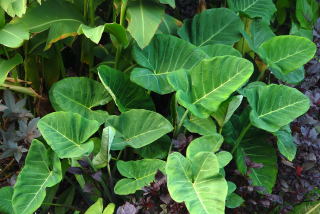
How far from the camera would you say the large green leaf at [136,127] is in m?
1.80

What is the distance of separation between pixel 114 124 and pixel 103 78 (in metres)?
0.18

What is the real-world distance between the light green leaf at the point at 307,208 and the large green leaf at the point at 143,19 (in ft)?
3.16

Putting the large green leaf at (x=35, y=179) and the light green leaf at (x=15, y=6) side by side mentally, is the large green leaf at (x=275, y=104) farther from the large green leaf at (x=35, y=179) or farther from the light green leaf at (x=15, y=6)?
the light green leaf at (x=15, y=6)

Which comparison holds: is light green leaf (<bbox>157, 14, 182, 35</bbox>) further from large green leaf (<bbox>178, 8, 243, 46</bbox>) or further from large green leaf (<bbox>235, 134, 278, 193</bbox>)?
large green leaf (<bbox>235, 134, 278, 193</bbox>)

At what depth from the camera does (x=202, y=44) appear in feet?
7.34

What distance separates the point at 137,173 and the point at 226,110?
1.37 feet

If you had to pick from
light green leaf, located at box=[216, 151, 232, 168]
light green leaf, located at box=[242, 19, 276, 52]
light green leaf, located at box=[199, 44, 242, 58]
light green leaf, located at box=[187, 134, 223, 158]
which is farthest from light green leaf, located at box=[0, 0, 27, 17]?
light green leaf, located at box=[242, 19, 276, 52]

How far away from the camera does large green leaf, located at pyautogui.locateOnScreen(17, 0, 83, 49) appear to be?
2.00 m

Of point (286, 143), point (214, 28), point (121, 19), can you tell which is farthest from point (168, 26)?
point (286, 143)

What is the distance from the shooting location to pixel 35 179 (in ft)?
5.70

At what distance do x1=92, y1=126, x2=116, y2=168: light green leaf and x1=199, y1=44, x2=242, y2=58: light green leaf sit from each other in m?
0.62

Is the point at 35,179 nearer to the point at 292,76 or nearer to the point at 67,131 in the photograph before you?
the point at 67,131

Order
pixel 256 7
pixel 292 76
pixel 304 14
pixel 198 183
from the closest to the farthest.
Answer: pixel 198 183 < pixel 292 76 < pixel 256 7 < pixel 304 14

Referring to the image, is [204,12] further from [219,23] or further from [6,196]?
[6,196]
